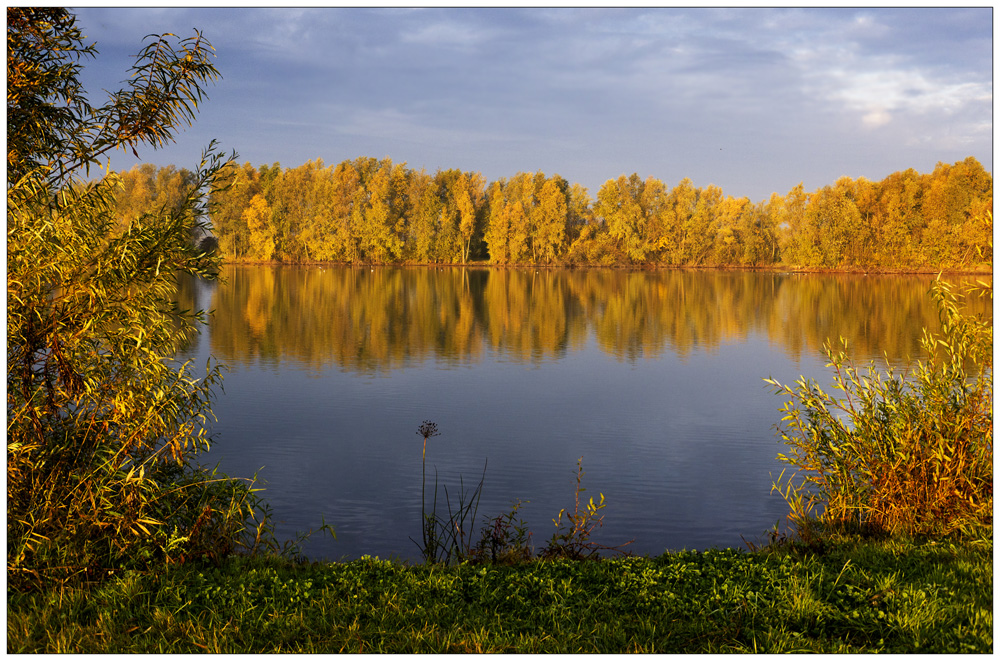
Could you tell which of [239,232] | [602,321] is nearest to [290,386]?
[602,321]

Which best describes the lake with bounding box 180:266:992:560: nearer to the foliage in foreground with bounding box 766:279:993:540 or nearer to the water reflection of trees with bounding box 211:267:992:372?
the water reflection of trees with bounding box 211:267:992:372

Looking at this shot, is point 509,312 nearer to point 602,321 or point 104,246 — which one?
point 602,321

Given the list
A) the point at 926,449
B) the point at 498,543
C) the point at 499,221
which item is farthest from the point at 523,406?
the point at 499,221

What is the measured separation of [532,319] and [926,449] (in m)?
32.8

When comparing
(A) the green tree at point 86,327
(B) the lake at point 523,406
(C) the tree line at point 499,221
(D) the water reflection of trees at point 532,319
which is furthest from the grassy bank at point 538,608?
(C) the tree line at point 499,221

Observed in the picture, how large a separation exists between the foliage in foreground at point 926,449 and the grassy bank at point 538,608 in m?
1.00

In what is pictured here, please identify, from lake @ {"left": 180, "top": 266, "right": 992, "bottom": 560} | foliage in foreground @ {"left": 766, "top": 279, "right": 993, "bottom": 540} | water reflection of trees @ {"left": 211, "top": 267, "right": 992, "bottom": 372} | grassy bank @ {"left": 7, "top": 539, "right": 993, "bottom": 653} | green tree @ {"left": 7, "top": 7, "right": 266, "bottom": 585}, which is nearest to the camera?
grassy bank @ {"left": 7, "top": 539, "right": 993, "bottom": 653}

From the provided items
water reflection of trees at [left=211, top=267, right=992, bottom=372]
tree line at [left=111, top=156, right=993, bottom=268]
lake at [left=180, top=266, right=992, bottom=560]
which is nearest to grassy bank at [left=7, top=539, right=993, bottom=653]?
lake at [left=180, top=266, right=992, bottom=560]

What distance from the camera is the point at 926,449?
8.24 m

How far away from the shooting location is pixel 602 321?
40156 mm

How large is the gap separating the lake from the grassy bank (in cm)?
297

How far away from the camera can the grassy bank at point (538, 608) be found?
5328 millimetres

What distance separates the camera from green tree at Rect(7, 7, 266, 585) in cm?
673

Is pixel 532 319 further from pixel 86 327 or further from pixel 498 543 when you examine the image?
pixel 86 327
